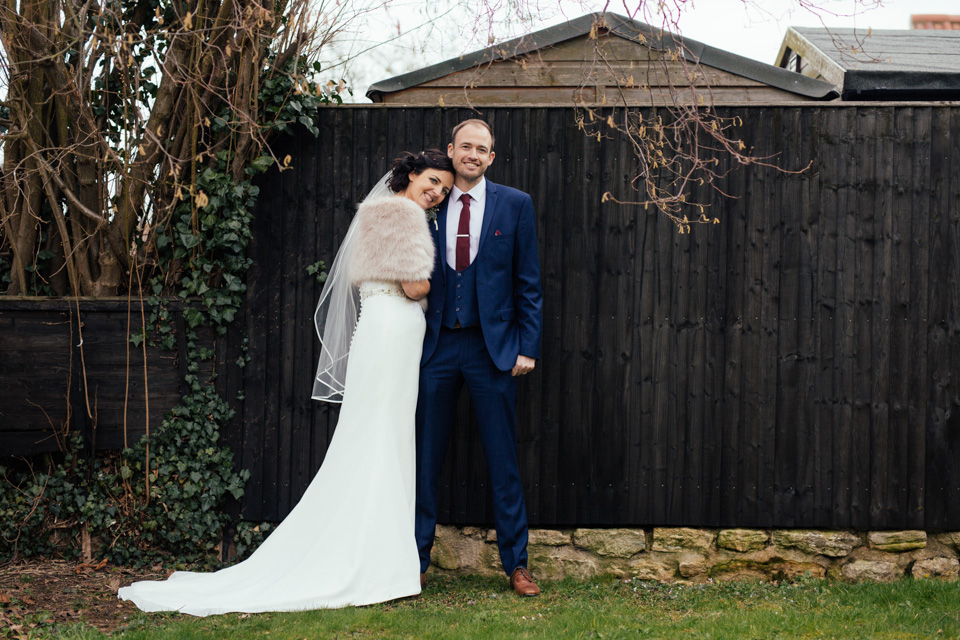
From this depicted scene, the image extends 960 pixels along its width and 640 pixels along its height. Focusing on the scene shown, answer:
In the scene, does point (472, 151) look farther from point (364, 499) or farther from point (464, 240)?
point (364, 499)

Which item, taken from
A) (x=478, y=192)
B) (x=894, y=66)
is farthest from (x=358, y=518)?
(x=894, y=66)

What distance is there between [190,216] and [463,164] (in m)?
1.49

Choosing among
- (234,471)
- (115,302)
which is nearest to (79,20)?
(115,302)

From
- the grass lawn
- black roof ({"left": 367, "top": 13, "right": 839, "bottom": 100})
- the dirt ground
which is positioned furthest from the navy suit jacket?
the dirt ground

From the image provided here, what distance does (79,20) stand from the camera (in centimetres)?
371

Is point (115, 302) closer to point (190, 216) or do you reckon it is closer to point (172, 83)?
point (190, 216)

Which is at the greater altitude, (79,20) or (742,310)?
(79,20)

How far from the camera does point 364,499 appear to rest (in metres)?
3.44

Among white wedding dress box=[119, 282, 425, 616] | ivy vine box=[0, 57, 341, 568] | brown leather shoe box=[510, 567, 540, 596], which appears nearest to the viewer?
white wedding dress box=[119, 282, 425, 616]

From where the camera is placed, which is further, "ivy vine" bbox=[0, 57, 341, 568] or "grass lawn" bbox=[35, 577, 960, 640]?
"ivy vine" bbox=[0, 57, 341, 568]

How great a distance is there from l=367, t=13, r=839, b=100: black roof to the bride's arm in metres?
1.64

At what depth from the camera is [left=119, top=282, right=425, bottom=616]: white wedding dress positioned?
3.30m

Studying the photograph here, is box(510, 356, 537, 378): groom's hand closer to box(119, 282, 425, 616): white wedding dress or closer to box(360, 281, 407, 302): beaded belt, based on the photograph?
box(119, 282, 425, 616): white wedding dress

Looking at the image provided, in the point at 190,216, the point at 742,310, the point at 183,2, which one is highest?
the point at 183,2
